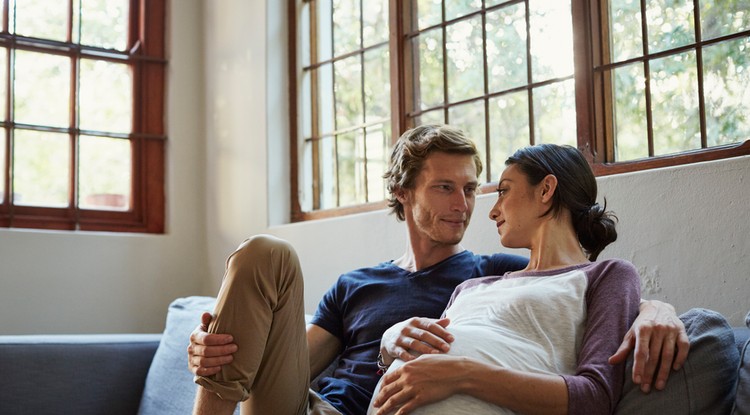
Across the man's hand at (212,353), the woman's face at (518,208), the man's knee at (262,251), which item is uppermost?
the woman's face at (518,208)

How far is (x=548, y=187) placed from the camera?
2.00 meters

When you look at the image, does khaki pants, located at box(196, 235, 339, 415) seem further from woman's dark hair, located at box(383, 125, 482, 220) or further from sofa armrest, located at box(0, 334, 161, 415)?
sofa armrest, located at box(0, 334, 161, 415)

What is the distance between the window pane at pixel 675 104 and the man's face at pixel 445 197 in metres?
0.50

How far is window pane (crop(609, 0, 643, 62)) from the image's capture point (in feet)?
7.85

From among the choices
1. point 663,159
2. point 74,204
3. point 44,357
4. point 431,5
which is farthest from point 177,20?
point 663,159

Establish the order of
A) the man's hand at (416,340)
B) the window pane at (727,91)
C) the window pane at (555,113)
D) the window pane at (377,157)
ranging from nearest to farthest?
the man's hand at (416,340) < the window pane at (727,91) < the window pane at (555,113) < the window pane at (377,157)

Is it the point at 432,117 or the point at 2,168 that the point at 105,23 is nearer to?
the point at 2,168

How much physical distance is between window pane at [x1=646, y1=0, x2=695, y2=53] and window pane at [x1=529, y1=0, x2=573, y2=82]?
256mm

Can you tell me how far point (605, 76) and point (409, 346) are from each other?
111cm

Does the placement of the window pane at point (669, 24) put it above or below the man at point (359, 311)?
above

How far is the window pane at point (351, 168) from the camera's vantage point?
3381mm

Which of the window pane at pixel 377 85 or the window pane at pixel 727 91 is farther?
the window pane at pixel 377 85

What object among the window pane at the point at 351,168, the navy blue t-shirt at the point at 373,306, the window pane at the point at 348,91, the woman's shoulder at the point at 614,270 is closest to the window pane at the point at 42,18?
the window pane at the point at 348,91

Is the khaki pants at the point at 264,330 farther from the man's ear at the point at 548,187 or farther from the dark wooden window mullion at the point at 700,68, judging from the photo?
the dark wooden window mullion at the point at 700,68
